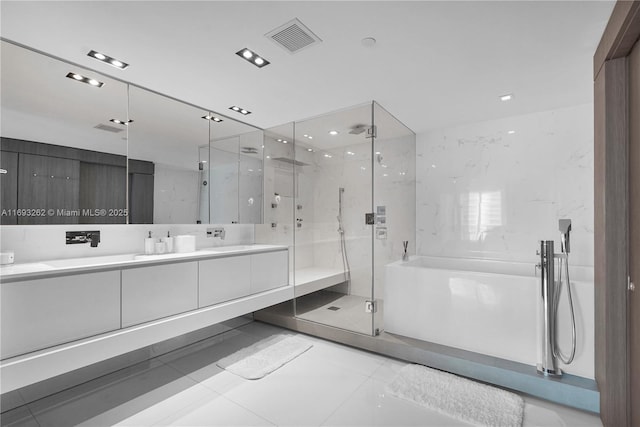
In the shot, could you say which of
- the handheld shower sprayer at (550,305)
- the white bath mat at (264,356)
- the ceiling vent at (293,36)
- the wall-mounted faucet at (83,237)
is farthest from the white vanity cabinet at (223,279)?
the handheld shower sprayer at (550,305)

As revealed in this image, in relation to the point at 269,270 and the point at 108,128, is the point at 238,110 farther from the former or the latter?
the point at 269,270

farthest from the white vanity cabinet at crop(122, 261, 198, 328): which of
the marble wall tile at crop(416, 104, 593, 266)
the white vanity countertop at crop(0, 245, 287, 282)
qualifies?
the marble wall tile at crop(416, 104, 593, 266)

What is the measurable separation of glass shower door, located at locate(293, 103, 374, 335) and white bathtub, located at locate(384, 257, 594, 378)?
0.35 metres

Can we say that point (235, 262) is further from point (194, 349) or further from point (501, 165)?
point (501, 165)

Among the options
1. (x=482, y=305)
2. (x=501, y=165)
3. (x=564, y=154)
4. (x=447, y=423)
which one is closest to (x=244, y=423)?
(x=447, y=423)

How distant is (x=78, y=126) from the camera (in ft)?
7.54

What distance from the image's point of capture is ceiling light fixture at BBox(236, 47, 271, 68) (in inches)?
80.5

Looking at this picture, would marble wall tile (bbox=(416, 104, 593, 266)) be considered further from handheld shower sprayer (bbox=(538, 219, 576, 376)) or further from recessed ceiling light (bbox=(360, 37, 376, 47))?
recessed ceiling light (bbox=(360, 37, 376, 47))

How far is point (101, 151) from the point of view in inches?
95.0

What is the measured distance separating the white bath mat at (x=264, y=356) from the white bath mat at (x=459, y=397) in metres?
0.98

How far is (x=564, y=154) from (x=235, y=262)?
3536 mm

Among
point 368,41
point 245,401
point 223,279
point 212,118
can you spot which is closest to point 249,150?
point 212,118

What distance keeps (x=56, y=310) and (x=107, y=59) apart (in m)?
1.71

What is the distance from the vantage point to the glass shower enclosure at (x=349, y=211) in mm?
3014
